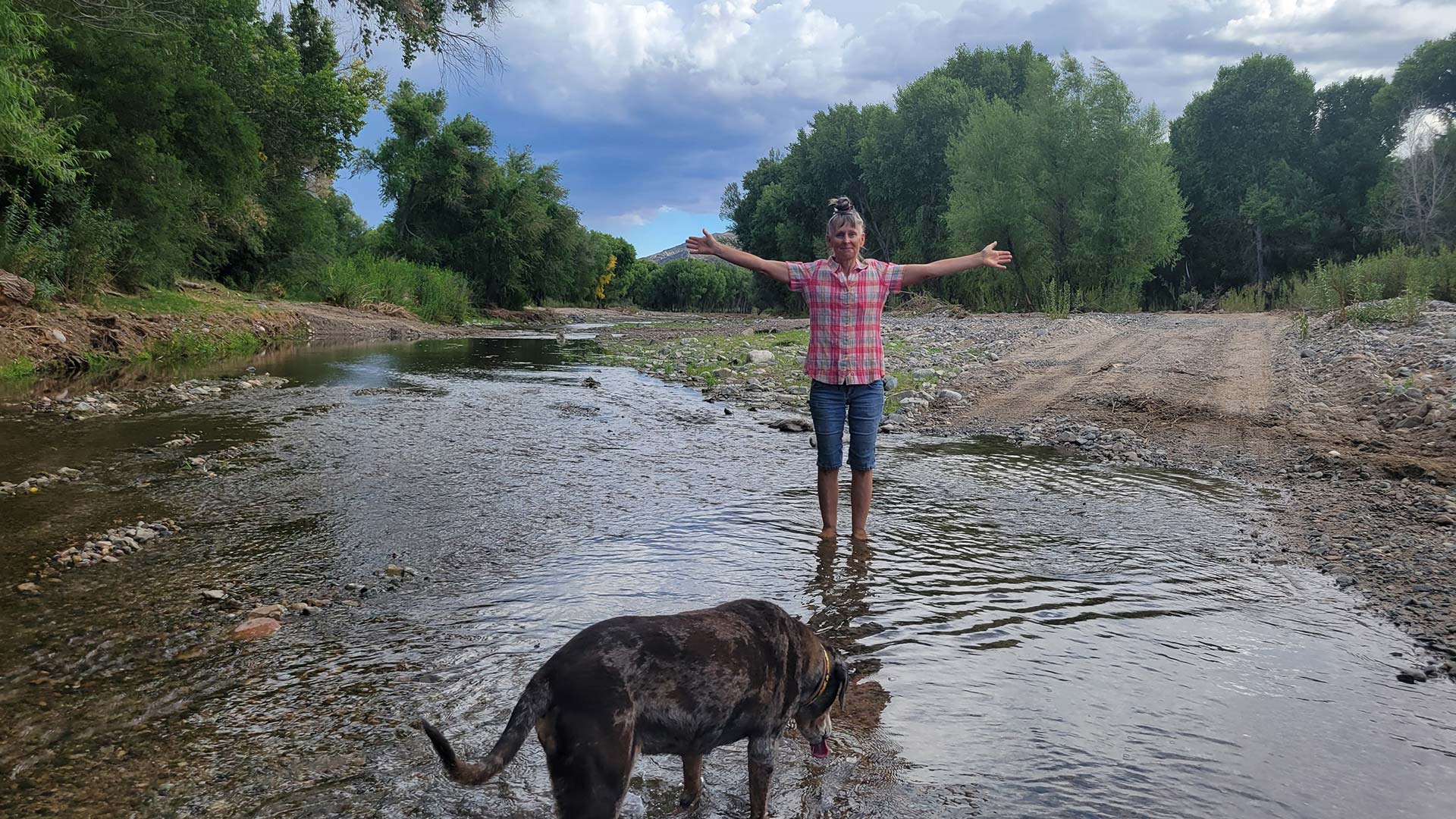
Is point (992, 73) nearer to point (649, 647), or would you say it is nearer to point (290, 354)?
point (290, 354)

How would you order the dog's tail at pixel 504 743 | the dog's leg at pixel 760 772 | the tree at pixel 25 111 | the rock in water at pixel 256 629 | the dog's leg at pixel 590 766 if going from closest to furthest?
the dog's tail at pixel 504 743 < the dog's leg at pixel 590 766 < the dog's leg at pixel 760 772 < the rock in water at pixel 256 629 < the tree at pixel 25 111

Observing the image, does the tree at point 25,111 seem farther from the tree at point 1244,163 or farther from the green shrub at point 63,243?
the tree at point 1244,163

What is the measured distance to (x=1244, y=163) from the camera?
57750 millimetres

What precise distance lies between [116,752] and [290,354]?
24.0 metres

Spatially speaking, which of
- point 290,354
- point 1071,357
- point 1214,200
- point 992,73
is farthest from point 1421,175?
point 290,354

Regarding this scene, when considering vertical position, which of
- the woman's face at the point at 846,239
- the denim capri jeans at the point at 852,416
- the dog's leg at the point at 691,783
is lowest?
the dog's leg at the point at 691,783

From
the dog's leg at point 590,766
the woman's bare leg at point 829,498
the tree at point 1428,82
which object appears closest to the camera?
the dog's leg at point 590,766

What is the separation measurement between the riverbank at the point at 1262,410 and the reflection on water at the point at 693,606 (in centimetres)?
56

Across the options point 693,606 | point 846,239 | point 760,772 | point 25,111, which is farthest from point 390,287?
point 760,772

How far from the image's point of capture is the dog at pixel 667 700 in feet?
9.68

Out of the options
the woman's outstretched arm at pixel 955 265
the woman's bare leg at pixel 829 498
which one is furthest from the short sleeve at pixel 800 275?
the woman's bare leg at pixel 829 498

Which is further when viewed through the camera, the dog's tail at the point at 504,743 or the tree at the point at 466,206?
the tree at the point at 466,206

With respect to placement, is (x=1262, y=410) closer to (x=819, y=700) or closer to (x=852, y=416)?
(x=852, y=416)

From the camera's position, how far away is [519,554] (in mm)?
6934
